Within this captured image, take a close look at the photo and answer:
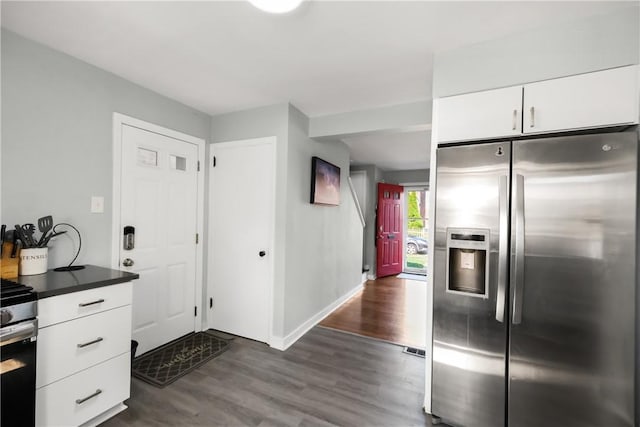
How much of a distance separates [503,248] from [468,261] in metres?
0.22

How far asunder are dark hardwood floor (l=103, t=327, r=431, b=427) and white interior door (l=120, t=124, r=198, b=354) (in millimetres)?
601

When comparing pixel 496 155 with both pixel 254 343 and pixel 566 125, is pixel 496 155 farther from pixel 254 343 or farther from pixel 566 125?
pixel 254 343

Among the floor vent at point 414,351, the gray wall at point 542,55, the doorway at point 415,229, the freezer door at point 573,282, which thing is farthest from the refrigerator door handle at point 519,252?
the doorway at point 415,229

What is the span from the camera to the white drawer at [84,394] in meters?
1.47

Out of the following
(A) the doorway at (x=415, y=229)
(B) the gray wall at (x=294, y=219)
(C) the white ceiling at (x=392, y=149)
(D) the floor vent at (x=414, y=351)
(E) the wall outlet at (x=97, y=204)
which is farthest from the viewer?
(A) the doorway at (x=415, y=229)

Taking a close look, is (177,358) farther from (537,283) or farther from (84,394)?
(537,283)

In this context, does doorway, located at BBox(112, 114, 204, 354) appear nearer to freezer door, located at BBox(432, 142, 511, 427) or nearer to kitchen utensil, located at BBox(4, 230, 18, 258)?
kitchen utensil, located at BBox(4, 230, 18, 258)

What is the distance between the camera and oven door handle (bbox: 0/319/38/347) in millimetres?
1278

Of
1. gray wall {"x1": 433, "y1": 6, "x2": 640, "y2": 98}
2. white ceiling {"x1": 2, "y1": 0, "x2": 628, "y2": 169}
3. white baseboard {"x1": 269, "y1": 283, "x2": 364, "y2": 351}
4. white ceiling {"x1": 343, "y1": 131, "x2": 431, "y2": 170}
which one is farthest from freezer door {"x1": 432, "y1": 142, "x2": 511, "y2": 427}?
white ceiling {"x1": 343, "y1": 131, "x2": 431, "y2": 170}

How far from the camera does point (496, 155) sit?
1661mm

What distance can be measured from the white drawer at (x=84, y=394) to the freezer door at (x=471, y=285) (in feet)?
6.70

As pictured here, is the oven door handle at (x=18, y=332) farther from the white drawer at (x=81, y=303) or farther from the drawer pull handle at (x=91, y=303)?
the drawer pull handle at (x=91, y=303)

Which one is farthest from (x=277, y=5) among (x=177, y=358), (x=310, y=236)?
(x=177, y=358)

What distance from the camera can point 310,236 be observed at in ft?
10.9
